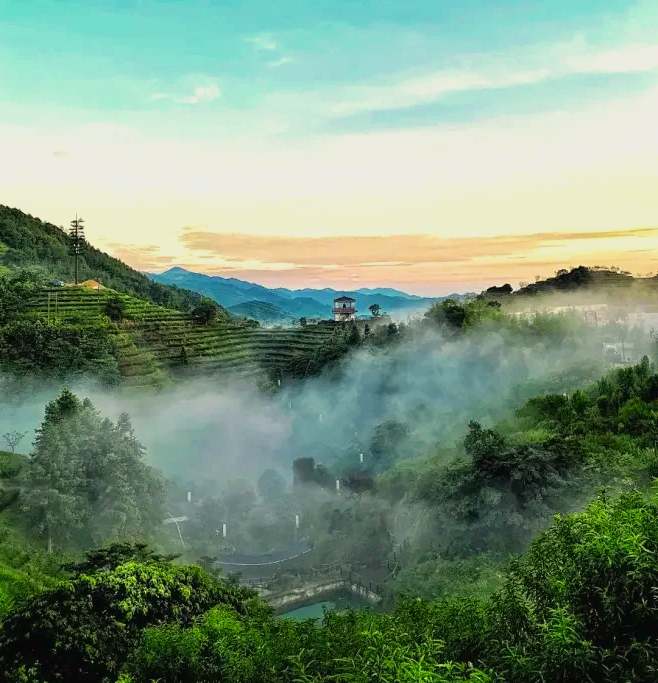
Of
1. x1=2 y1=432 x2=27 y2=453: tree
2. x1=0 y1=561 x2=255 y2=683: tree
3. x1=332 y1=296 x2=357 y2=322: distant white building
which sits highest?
x1=332 y1=296 x2=357 y2=322: distant white building

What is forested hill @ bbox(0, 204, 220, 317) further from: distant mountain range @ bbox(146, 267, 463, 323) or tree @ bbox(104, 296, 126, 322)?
distant mountain range @ bbox(146, 267, 463, 323)

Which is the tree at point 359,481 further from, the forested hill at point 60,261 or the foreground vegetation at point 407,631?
the forested hill at point 60,261

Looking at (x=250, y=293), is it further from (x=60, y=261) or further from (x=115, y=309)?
(x=115, y=309)

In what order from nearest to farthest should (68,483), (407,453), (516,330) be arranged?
(68,483) → (407,453) → (516,330)

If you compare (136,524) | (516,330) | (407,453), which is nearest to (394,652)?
(136,524)

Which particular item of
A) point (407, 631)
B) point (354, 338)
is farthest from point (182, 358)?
point (407, 631)

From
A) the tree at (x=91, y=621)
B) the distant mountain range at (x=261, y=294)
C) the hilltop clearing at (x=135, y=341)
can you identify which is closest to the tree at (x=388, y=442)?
the hilltop clearing at (x=135, y=341)

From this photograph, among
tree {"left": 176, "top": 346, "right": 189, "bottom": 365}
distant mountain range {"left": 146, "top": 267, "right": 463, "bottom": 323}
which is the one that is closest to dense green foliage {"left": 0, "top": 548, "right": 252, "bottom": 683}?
tree {"left": 176, "top": 346, "right": 189, "bottom": 365}

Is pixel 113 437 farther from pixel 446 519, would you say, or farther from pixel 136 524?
pixel 446 519
